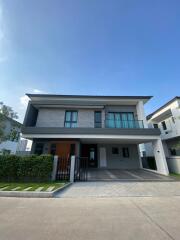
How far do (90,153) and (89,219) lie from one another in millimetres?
11675

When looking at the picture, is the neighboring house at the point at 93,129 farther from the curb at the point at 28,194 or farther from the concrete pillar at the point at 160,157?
the curb at the point at 28,194

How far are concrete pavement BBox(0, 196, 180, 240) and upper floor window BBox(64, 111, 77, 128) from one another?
9.07 metres

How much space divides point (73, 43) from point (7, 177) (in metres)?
11.4

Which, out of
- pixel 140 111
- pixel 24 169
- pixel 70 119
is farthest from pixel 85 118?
pixel 24 169

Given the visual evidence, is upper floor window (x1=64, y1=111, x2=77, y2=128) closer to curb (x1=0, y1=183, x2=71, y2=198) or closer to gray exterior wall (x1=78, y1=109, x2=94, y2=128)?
gray exterior wall (x1=78, y1=109, x2=94, y2=128)

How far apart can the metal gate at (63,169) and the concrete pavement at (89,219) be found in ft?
11.8

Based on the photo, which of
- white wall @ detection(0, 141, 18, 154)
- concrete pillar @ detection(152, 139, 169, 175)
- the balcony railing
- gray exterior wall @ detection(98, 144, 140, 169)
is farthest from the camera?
white wall @ detection(0, 141, 18, 154)

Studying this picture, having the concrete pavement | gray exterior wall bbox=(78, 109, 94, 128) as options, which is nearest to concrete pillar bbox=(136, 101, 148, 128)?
gray exterior wall bbox=(78, 109, 94, 128)

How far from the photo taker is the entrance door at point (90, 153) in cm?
1461

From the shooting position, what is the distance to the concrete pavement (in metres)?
2.59

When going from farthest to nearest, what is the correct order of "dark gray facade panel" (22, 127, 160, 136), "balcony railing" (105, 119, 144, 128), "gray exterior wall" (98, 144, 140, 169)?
1. "gray exterior wall" (98, 144, 140, 169)
2. "balcony railing" (105, 119, 144, 128)
3. "dark gray facade panel" (22, 127, 160, 136)

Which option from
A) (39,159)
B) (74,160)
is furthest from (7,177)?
(74,160)

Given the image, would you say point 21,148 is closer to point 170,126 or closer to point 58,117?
point 58,117

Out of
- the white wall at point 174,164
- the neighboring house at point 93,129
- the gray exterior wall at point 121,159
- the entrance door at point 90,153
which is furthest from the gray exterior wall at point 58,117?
the white wall at point 174,164
